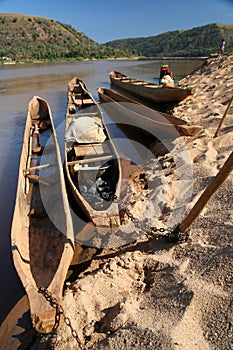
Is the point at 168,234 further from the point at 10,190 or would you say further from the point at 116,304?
the point at 10,190

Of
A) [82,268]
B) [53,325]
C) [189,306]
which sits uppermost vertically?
[189,306]

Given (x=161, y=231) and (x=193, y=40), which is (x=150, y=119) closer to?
(x=161, y=231)

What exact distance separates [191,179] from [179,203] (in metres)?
0.78

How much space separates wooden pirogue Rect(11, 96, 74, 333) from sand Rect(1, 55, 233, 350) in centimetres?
43

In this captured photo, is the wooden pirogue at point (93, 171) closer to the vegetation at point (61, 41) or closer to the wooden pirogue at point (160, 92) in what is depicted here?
the wooden pirogue at point (160, 92)

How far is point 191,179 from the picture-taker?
5516mm

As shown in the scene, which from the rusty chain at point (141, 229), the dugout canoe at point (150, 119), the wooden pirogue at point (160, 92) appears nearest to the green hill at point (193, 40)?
the wooden pirogue at point (160, 92)

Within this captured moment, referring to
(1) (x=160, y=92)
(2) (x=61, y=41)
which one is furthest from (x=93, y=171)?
(2) (x=61, y=41)

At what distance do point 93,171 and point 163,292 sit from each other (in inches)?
145

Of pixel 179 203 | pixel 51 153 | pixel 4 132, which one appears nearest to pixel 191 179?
pixel 179 203

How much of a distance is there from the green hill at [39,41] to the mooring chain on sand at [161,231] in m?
84.4

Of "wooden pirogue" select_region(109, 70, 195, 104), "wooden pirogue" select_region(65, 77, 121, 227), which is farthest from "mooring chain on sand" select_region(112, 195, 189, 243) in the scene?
"wooden pirogue" select_region(109, 70, 195, 104)

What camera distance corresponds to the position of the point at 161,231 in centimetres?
432

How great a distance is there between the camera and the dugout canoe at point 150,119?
7.02 m
